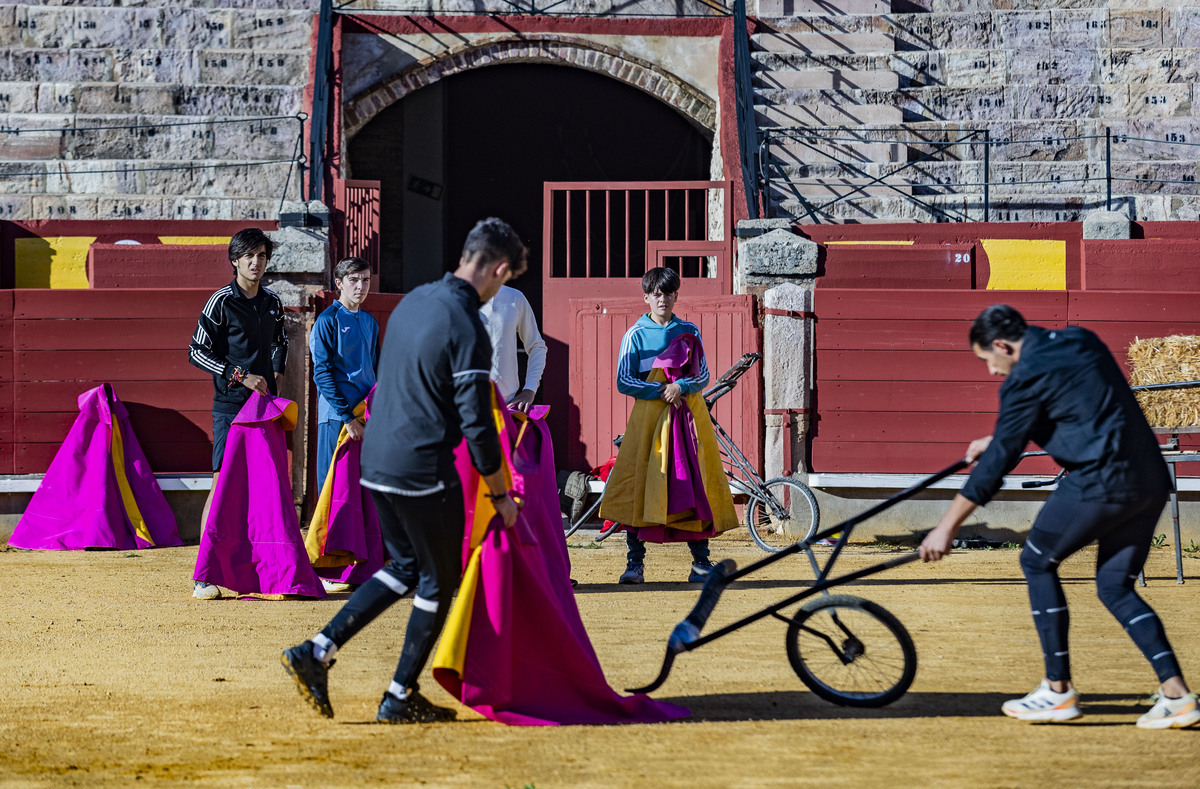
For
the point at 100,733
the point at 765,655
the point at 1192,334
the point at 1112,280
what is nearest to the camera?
the point at 100,733

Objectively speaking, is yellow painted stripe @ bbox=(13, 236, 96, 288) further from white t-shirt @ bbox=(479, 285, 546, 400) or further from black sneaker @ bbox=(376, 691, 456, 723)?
black sneaker @ bbox=(376, 691, 456, 723)

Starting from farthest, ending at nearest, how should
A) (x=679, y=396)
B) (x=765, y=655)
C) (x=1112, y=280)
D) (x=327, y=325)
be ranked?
(x=1112, y=280)
(x=679, y=396)
(x=327, y=325)
(x=765, y=655)

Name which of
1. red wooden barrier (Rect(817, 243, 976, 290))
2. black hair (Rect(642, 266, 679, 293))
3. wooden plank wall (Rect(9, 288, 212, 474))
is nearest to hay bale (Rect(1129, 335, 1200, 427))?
red wooden barrier (Rect(817, 243, 976, 290))

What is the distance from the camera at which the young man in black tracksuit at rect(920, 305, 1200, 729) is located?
154 inches

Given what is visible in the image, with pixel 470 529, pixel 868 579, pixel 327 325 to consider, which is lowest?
pixel 868 579

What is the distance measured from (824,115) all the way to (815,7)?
145cm

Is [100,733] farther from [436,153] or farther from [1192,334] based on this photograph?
[436,153]

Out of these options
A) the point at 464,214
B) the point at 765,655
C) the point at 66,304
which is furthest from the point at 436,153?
the point at 765,655

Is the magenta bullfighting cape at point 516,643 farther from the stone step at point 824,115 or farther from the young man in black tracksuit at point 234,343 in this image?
the stone step at point 824,115

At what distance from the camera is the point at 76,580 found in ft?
24.6

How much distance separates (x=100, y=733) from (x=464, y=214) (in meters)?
12.8

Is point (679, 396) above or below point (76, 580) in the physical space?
above

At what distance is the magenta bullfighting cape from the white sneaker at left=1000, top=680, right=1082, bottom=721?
1.02 meters

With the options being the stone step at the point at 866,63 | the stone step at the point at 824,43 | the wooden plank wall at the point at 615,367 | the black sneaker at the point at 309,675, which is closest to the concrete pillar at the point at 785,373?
the wooden plank wall at the point at 615,367
